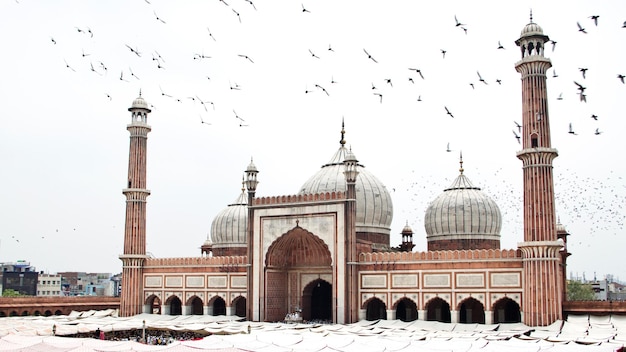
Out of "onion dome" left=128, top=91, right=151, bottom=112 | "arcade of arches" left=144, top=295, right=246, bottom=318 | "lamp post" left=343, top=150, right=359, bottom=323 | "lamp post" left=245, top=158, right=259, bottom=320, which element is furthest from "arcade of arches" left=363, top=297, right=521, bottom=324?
"onion dome" left=128, top=91, right=151, bottom=112

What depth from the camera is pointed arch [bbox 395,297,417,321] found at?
2688cm

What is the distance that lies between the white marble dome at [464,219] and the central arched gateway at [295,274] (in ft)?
16.8

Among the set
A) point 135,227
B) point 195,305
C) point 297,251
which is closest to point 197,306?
point 195,305

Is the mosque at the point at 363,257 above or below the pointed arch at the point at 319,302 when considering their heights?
above

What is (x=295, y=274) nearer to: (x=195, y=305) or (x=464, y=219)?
(x=195, y=305)

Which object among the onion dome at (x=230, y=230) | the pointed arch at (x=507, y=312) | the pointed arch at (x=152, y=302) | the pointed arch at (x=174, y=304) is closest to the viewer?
the pointed arch at (x=507, y=312)

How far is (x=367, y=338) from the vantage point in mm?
18766

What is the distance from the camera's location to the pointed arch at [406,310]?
2688 centimetres

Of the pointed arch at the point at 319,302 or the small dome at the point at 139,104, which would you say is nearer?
the pointed arch at the point at 319,302

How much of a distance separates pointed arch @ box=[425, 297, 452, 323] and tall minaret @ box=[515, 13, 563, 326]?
363 cm

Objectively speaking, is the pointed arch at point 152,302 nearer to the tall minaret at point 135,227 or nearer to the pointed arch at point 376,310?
the tall minaret at point 135,227

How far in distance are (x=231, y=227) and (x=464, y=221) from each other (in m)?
12.2

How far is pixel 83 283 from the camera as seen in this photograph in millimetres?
84250

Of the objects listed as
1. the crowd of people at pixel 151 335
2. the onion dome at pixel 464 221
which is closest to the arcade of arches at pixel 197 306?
the crowd of people at pixel 151 335
